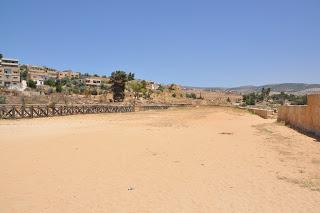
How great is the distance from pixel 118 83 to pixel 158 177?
78.7m

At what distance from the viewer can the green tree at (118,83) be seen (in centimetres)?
8675

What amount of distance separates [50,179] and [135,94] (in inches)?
3631

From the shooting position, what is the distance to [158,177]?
29.9 feet

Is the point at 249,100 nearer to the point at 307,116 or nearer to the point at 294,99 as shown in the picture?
the point at 294,99

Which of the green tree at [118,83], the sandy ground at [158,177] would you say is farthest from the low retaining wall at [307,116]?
the green tree at [118,83]

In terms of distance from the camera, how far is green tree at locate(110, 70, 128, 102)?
86750 mm

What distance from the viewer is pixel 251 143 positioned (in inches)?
A: 622

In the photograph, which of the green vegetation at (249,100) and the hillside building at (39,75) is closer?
the green vegetation at (249,100)

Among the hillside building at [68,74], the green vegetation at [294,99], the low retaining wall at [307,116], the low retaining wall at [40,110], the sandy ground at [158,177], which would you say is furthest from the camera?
the hillside building at [68,74]

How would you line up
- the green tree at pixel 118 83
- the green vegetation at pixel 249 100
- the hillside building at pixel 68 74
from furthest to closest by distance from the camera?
the hillside building at pixel 68 74 → the green vegetation at pixel 249 100 → the green tree at pixel 118 83

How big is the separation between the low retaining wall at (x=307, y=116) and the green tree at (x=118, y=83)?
63327 millimetres

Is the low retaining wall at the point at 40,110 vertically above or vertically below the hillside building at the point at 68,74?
below

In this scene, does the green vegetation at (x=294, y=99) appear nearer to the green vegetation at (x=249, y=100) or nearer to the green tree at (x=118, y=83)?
the green vegetation at (x=249, y=100)

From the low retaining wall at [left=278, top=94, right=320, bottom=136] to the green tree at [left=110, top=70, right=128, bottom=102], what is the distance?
6333 centimetres
